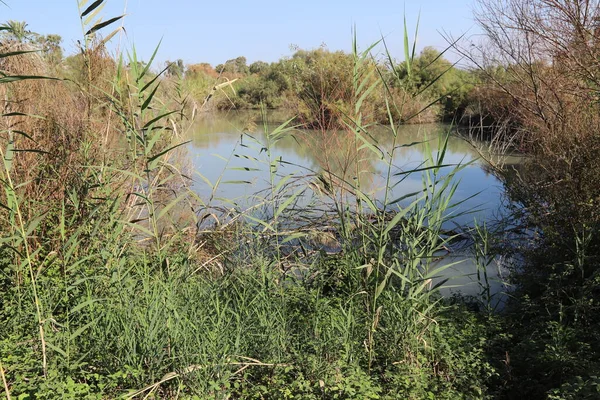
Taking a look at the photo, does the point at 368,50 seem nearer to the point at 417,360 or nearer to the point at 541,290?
the point at 417,360

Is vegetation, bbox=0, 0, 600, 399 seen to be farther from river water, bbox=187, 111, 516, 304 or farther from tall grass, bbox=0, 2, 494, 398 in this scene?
river water, bbox=187, 111, 516, 304

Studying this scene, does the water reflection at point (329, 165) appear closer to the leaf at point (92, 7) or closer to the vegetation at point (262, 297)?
the vegetation at point (262, 297)

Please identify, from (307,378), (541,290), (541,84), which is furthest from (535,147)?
(307,378)

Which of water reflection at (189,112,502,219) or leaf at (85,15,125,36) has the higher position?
leaf at (85,15,125,36)

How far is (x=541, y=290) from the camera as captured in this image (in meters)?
4.43

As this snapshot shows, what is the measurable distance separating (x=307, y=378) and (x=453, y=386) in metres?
0.91

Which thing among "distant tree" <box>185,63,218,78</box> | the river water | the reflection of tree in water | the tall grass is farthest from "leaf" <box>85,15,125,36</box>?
"distant tree" <box>185,63,218,78</box>

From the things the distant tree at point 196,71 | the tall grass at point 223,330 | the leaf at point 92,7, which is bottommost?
the tall grass at point 223,330

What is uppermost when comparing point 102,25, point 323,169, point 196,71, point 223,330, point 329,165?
point 196,71

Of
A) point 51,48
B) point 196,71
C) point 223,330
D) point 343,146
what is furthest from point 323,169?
point 196,71

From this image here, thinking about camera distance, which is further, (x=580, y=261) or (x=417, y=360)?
(x=580, y=261)

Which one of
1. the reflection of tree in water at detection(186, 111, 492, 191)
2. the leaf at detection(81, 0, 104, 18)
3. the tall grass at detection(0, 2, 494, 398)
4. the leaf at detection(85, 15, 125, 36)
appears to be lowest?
the tall grass at detection(0, 2, 494, 398)

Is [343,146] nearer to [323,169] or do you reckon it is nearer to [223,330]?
[323,169]

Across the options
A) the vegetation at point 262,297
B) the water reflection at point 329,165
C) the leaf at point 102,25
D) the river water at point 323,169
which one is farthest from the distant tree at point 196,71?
the leaf at point 102,25
